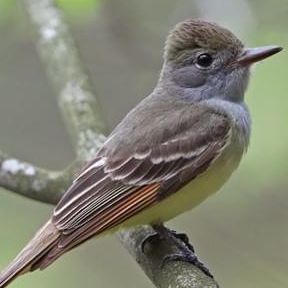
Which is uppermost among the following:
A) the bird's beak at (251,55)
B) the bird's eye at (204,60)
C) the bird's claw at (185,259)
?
the bird's eye at (204,60)

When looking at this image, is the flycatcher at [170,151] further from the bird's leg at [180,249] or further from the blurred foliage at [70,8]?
the blurred foliage at [70,8]

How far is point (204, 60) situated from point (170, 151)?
48 centimetres

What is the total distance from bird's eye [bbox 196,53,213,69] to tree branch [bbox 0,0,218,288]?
58 centimetres

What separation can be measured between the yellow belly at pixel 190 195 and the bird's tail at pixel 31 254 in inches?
12.2

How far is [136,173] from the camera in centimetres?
517

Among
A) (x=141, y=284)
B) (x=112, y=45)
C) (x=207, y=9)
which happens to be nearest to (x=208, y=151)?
(x=207, y=9)

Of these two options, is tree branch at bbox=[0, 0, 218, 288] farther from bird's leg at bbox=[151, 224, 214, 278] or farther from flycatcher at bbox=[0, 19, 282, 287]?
flycatcher at bbox=[0, 19, 282, 287]

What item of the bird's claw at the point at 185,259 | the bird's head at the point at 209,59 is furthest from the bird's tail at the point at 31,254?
the bird's head at the point at 209,59

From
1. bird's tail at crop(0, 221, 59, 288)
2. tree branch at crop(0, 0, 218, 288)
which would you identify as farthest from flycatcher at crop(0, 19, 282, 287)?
tree branch at crop(0, 0, 218, 288)

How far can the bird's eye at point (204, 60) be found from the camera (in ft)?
18.0

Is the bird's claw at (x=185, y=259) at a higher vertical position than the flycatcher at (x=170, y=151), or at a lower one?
lower

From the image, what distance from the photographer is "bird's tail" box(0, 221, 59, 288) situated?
4.85 metres

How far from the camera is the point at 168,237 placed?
528 cm

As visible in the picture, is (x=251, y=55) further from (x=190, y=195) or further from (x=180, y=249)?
(x=180, y=249)
